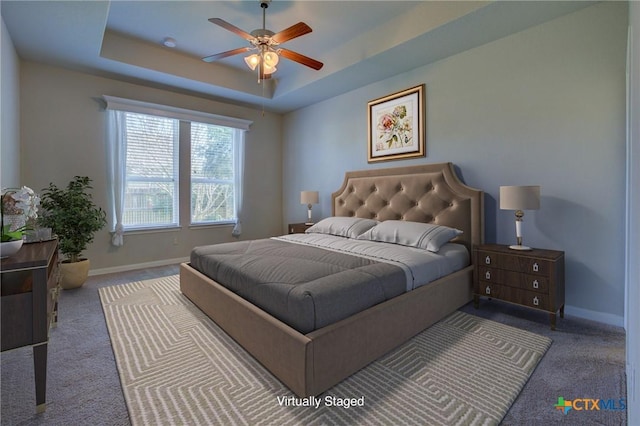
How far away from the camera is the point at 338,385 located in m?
1.62

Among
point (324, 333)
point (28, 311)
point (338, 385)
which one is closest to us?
point (28, 311)

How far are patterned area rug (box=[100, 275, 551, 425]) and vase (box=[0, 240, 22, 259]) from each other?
89 cm

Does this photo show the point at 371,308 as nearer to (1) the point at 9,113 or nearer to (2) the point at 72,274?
(2) the point at 72,274

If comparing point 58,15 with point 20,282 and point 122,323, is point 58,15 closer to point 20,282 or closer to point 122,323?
point 20,282

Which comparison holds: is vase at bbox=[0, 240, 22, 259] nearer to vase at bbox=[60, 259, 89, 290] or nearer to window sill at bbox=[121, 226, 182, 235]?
vase at bbox=[60, 259, 89, 290]

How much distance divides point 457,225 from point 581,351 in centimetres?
139

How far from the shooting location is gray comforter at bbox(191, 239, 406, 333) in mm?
1600

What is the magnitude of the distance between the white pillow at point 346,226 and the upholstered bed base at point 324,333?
1203 mm

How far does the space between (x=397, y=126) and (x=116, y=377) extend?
3.66m

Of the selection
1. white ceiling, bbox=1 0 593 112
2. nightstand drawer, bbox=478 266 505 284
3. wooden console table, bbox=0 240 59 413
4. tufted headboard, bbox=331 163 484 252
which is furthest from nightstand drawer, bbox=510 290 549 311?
wooden console table, bbox=0 240 59 413

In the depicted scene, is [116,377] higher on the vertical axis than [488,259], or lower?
lower

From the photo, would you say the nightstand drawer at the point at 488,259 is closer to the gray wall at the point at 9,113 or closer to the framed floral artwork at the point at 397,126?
the framed floral artwork at the point at 397,126

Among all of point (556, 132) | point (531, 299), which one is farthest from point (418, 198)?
point (531, 299)

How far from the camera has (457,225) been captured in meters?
3.04
